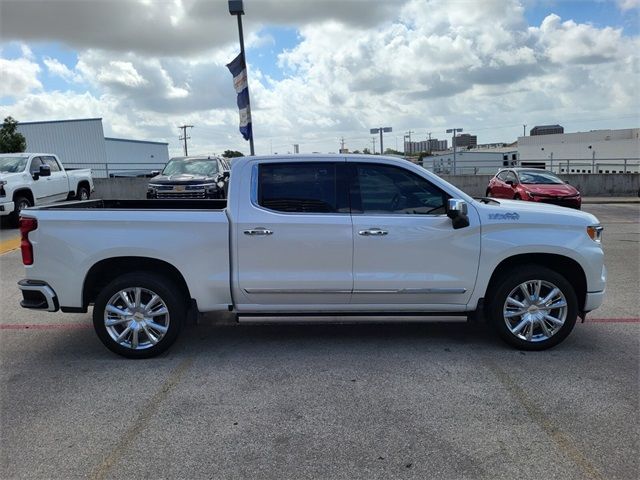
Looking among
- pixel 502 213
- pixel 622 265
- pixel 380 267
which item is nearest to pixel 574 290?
pixel 502 213

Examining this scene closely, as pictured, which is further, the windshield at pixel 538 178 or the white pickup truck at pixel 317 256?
the windshield at pixel 538 178

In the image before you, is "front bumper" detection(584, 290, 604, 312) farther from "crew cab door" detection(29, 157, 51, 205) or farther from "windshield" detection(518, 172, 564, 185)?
"crew cab door" detection(29, 157, 51, 205)

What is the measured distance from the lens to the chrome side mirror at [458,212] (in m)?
4.34

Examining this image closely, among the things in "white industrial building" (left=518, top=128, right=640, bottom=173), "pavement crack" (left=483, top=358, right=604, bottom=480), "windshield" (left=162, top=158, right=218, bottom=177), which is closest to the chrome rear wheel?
"pavement crack" (left=483, top=358, right=604, bottom=480)

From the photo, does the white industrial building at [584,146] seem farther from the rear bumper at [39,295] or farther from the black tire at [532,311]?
the rear bumper at [39,295]

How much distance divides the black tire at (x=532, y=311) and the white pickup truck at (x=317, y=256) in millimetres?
11

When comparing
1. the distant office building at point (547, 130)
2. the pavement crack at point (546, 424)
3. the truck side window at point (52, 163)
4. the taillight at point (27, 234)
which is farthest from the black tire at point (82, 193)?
the distant office building at point (547, 130)

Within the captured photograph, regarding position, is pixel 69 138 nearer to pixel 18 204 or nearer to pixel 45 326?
pixel 18 204

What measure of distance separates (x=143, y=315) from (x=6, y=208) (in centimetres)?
1013

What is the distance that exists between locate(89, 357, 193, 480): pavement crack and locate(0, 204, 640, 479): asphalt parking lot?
0.01m

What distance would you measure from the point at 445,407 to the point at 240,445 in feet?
4.87

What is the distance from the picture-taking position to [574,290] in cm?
488

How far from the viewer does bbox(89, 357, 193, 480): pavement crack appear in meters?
2.98

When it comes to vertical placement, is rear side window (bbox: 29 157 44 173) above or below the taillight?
above
